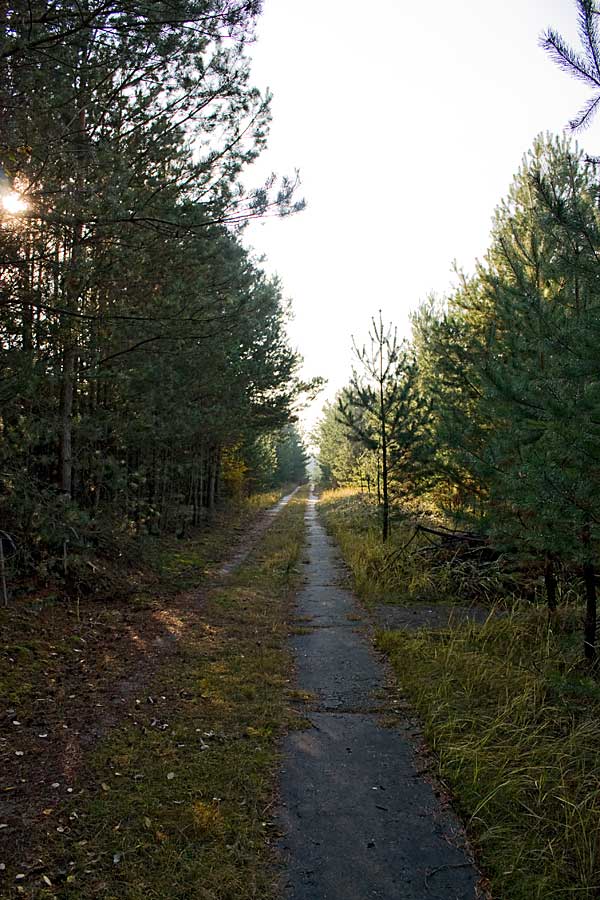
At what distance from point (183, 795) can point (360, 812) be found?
3.33 ft

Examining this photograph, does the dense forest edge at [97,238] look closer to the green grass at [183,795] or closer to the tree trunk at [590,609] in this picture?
the green grass at [183,795]

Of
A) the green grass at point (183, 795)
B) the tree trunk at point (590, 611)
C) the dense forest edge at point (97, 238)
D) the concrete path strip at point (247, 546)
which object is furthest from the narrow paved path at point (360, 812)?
the concrete path strip at point (247, 546)

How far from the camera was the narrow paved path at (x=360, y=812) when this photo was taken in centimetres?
265

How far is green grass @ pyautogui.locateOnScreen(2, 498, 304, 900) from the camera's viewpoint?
8.66 feet

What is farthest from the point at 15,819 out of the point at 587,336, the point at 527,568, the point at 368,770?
the point at 527,568

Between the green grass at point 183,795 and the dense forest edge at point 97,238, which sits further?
the dense forest edge at point 97,238

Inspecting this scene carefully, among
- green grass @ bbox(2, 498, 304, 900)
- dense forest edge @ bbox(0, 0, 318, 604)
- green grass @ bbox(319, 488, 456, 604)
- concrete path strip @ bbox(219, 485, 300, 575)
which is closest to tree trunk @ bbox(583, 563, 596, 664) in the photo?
green grass @ bbox(2, 498, 304, 900)

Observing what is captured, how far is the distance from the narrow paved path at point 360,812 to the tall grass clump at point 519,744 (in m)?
0.19

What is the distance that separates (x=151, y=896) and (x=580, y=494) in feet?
9.95

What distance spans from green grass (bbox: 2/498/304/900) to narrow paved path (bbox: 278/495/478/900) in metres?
0.17

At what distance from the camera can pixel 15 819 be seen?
10.1ft

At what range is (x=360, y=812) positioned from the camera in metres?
3.21

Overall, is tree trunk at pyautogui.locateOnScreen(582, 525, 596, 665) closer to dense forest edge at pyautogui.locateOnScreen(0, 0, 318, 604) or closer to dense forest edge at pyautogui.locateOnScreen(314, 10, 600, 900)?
dense forest edge at pyautogui.locateOnScreen(314, 10, 600, 900)

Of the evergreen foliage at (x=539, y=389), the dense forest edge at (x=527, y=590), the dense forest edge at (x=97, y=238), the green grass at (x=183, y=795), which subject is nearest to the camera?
the green grass at (x=183, y=795)
